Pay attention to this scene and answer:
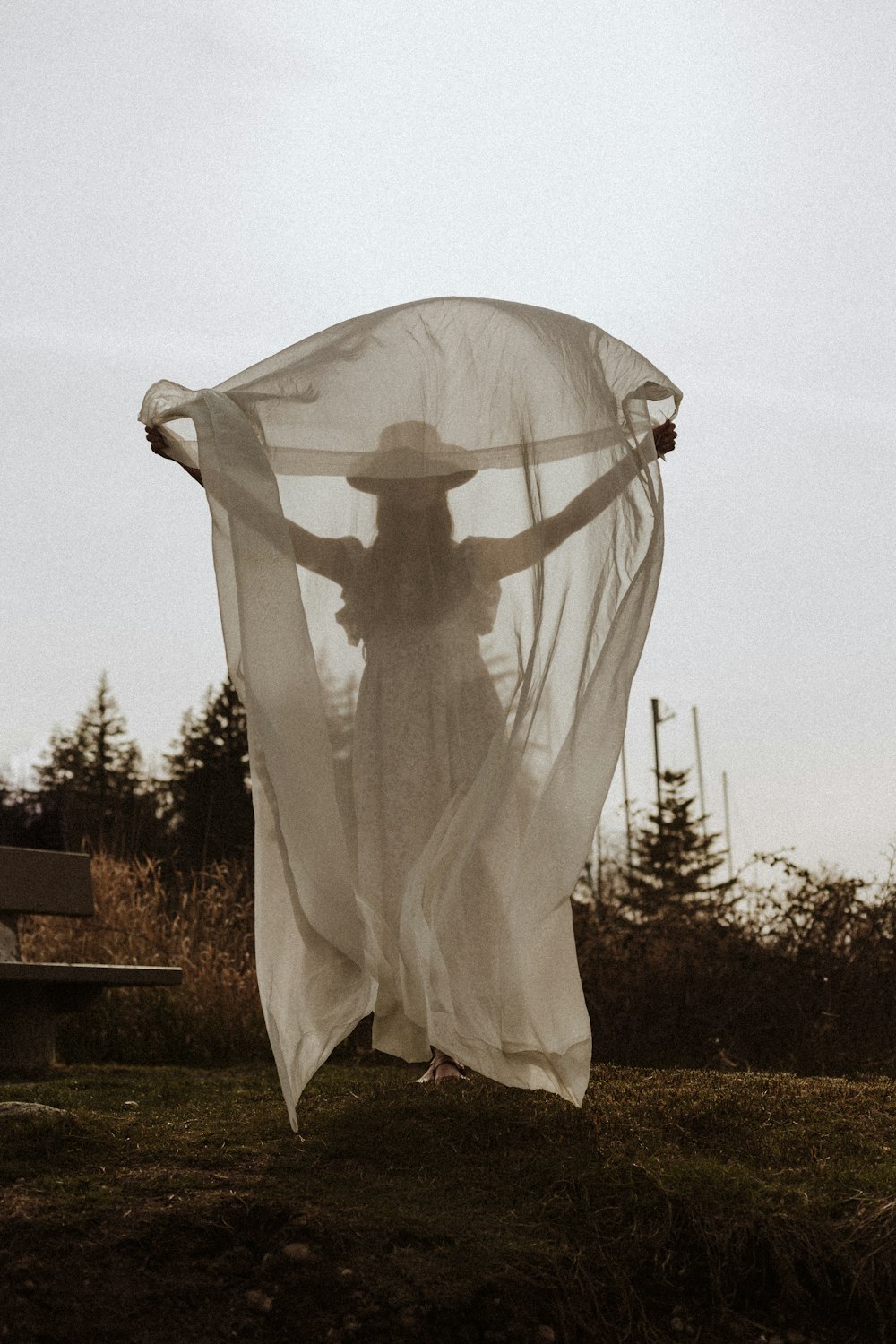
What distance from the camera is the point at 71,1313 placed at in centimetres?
230

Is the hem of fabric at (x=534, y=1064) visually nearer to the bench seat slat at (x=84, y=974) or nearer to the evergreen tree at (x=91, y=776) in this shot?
the bench seat slat at (x=84, y=974)

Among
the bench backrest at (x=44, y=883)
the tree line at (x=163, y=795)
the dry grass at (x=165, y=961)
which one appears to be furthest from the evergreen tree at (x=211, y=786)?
the bench backrest at (x=44, y=883)

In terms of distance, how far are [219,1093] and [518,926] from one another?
1643 mm

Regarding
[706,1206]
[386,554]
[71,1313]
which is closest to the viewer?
[71,1313]

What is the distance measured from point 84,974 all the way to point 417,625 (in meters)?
2.32

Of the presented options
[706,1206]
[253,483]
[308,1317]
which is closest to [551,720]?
[253,483]

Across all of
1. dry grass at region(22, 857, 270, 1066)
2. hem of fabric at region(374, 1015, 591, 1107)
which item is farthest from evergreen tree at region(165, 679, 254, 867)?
hem of fabric at region(374, 1015, 591, 1107)

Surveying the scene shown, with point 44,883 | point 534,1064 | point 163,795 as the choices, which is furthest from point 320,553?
point 163,795

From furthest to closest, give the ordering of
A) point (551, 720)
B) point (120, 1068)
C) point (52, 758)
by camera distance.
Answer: point (52, 758), point (120, 1068), point (551, 720)

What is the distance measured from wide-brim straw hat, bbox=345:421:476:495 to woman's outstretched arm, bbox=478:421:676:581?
250 millimetres

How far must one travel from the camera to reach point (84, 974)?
5.06 meters

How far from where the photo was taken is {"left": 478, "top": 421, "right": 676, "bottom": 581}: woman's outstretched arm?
3.85m

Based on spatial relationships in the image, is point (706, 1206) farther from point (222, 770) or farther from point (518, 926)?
point (222, 770)

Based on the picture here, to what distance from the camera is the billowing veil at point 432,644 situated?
11.1 feet
